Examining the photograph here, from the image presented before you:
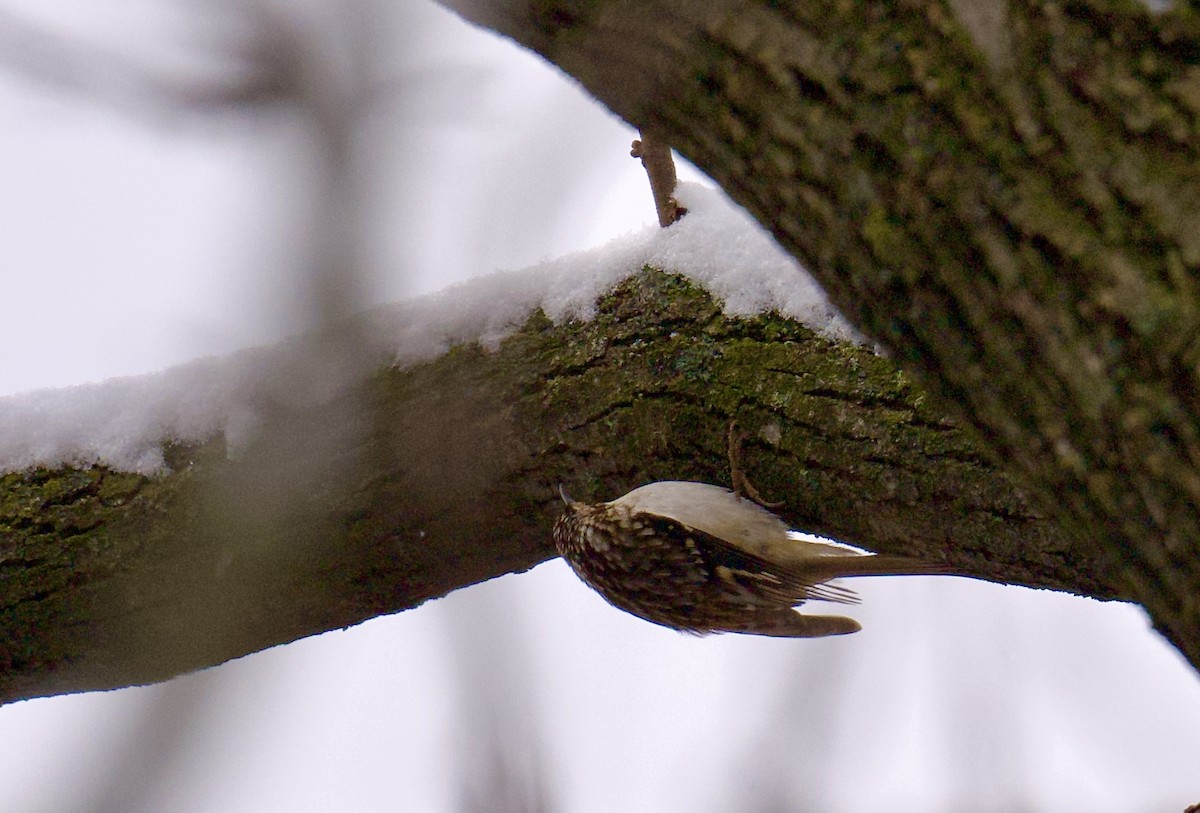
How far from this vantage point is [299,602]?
2711 mm

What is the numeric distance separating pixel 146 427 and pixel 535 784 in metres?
2.03

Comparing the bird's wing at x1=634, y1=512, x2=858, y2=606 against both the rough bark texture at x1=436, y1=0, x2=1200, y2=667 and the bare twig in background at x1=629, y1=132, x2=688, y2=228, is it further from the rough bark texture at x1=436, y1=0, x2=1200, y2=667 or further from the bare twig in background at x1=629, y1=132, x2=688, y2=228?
the rough bark texture at x1=436, y1=0, x2=1200, y2=667

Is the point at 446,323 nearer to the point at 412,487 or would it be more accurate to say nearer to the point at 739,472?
the point at 412,487

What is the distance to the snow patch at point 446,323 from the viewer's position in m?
2.53

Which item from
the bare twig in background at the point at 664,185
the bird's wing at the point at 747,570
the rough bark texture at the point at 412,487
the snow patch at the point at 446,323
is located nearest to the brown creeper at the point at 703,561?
the bird's wing at the point at 747,570

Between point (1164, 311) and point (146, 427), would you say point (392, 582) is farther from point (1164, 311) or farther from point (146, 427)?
point (1164, 311)

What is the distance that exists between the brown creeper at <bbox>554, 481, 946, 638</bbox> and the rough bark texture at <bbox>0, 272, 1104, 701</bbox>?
0.19m

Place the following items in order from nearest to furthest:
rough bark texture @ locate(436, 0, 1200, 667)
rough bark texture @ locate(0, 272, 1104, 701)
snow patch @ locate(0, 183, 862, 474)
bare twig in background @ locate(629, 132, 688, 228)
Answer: rough bark texture @ locate(436, 0, 1200, 667), rough bark texture @ locate(0, 272, 1104, 701), snow patch @ locate(0, 183, 862, 474), bare twig in background @ locate(629, 132, 688, 228)

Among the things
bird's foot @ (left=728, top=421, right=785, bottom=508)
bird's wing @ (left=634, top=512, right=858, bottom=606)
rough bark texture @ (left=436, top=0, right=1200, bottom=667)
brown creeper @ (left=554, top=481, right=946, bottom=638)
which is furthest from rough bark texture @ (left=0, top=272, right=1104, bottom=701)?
rough bark texture @ (left=436, top=0, right=1200, bottom=667)

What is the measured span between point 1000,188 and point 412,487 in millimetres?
1905

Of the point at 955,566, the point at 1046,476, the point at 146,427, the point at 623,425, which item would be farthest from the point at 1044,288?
the point at 146,427

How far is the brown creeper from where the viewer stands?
8.93ft

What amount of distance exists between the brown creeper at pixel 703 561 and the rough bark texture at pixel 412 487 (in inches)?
7.4

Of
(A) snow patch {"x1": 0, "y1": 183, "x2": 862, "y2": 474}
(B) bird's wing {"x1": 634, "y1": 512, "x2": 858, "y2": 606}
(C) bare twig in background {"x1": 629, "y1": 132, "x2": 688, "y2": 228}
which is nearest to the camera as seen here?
(A) snow patch {"x1": 0, "y1": 183, "x2": 862, "y2": 474}
